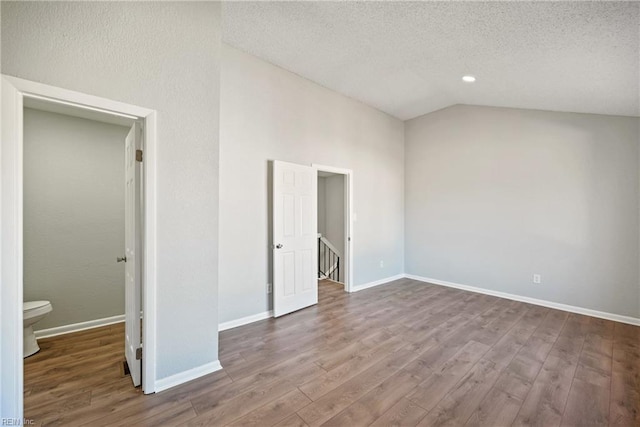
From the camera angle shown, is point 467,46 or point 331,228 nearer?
point 467,46

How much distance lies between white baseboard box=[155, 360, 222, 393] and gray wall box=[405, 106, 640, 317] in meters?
4.26

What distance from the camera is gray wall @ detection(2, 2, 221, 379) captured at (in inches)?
63.8

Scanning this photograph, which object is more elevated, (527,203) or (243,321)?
(527,203)

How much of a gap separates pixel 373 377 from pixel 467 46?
3139 millimetres

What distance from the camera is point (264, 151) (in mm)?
3471

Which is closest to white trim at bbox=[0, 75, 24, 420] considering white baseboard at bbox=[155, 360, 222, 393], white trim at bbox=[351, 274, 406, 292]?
white baseboard at bbox=[155, 360, 222, 393]

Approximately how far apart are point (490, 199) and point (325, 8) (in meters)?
3.86

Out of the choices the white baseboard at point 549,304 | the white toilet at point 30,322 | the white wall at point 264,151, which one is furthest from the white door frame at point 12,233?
the white baseboard at point 549,304

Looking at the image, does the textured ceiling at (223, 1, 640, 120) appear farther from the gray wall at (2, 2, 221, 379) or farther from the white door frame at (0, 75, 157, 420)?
the white door frame at (0, 75, 157, 420)

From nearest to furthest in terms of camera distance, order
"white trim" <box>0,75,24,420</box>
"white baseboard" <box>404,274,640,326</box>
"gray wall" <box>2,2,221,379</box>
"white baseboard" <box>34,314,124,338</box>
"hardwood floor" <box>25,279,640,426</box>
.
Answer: "white trim" <box>0,75,24,420</box>
"gray wall" <box>2,2,221,379</box>
"hardwood floor" <box>25,279,640,426</box>
"white baseboard" <box>34,314,124,338</box>
"white baseboard" <box>404,274,640,326</box>

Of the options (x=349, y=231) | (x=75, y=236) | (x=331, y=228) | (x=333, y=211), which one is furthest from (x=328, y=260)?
(x=75, y=236)

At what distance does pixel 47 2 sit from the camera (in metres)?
1.60

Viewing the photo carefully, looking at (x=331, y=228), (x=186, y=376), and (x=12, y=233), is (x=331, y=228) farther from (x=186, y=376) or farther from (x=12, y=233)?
(x=12, y=233)

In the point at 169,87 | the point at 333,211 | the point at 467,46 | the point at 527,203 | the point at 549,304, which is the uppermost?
the point at 467,46
